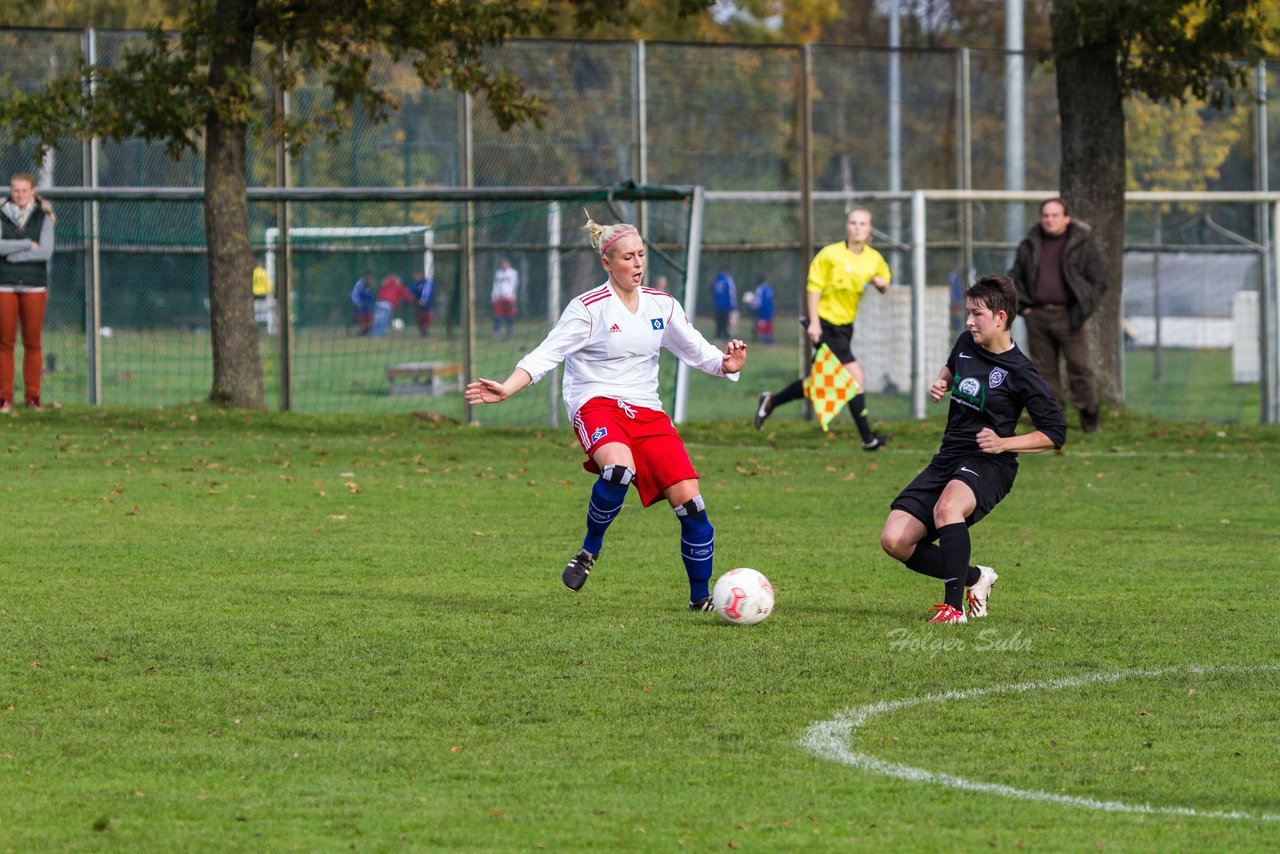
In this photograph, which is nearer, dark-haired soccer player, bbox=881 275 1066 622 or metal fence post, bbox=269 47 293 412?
dark-haired soccer player, bbox=881 275 1066 622

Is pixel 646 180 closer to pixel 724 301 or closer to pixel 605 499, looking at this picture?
pixel 724 301

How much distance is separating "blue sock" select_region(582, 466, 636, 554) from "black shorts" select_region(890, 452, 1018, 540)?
1156 millimetres

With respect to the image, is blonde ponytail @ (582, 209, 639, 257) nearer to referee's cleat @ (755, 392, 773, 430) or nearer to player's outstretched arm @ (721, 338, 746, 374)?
player's outstretched arm @ (721, 338, 746, 374)

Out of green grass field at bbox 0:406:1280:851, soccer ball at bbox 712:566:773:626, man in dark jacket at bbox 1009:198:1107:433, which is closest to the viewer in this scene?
green grass field at bbox 0:406:1280:851

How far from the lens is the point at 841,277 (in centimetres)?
1454

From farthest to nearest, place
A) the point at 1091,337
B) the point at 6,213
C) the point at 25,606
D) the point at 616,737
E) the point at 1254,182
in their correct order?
the point at 1254,182 < the point at 1091,337 < the point at 6,213 < the point at 25,606 < the point at 616,737

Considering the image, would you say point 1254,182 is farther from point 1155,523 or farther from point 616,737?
point 616,737

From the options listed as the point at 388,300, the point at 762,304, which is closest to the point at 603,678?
the point at 388,300

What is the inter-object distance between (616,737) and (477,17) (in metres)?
11.9

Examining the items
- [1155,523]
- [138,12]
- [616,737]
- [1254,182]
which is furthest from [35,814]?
[138,12]

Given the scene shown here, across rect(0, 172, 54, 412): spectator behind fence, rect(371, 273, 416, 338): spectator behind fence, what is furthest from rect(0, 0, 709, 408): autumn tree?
rect(371, 273, 416, 338): spectator behind fence

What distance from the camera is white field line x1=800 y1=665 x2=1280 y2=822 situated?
4.61m

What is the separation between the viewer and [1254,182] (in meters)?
23.6

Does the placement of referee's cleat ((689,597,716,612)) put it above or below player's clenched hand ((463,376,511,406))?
below
